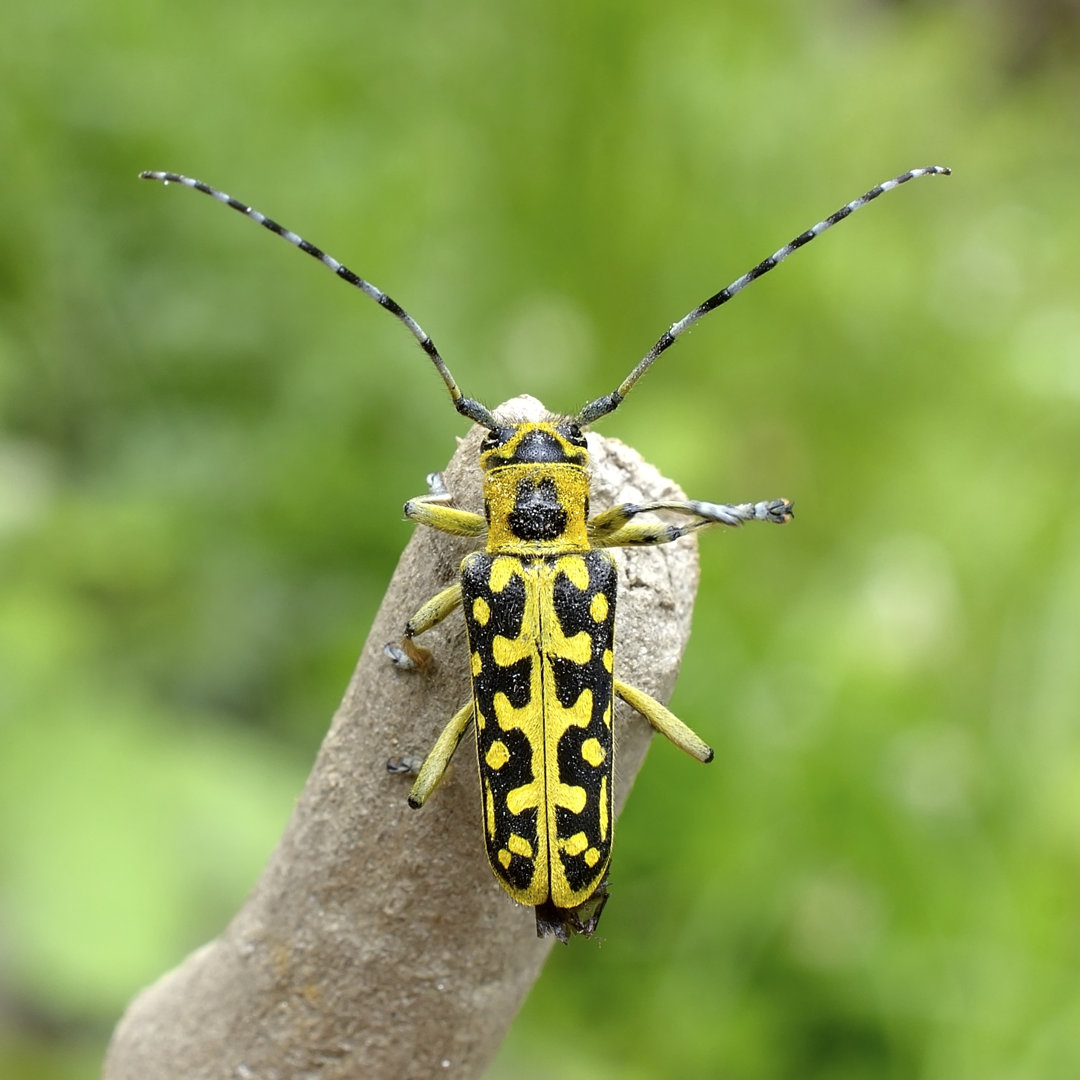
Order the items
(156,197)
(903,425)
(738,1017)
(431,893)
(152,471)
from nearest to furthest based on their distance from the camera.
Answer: (431,893) → (738,1017) → (152,471) → (156,197) → (903,425)

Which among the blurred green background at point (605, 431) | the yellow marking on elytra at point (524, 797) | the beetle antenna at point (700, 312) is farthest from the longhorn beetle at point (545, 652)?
the blurred green background at point (605, 431)

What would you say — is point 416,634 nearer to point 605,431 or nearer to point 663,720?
point 663,720

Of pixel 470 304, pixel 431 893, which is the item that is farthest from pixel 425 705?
pixel 470 304

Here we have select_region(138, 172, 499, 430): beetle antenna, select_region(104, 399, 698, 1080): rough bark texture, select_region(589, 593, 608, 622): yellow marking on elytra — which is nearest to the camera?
select_region(104, 399, 698, 1080): rough bark texture

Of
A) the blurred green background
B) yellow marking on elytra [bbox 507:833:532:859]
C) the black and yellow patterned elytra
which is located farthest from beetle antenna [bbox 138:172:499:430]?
the blurred green background

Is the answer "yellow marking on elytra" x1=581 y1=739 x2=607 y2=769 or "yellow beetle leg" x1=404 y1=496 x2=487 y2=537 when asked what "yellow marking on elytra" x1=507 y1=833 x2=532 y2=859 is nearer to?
"yellow marking on elytra" x1=581 y1=739 x2=607 y2=769

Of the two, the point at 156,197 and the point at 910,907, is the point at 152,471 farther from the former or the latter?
the point at 910,907

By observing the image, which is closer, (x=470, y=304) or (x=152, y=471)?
(x=152, y=471)
